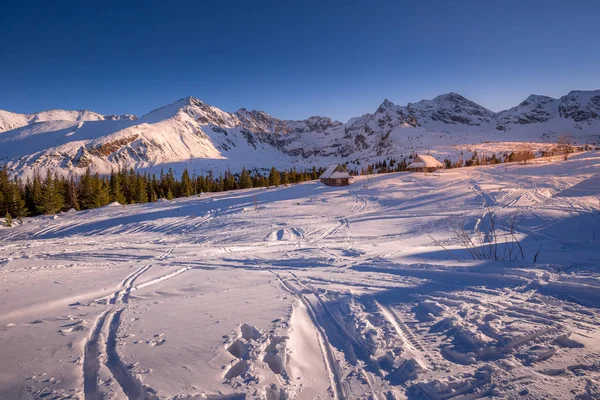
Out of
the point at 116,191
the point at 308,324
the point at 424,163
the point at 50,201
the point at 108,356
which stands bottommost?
the point at 308,324

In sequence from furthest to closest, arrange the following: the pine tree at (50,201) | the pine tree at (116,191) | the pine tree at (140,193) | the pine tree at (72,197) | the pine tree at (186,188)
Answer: the pine tree at (186,188) → the pine tree at (140,193) → the pine tree at (116,191) → the pine tree at (72,197) → the pine tree at (50,201)

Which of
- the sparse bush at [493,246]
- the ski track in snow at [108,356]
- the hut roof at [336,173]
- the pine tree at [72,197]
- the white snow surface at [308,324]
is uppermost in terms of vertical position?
the hut roof at [336,173]

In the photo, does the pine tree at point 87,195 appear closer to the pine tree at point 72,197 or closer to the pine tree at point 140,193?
the pine tree at point 72,197

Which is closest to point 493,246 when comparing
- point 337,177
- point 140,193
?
point 337,177

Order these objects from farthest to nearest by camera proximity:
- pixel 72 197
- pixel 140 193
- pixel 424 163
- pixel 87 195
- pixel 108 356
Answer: pixel 424 163, pixel 140 193, pixel 87 195, pixel 72 197, pixel 108 356

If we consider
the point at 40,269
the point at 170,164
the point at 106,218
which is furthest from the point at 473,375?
the point at 170,164

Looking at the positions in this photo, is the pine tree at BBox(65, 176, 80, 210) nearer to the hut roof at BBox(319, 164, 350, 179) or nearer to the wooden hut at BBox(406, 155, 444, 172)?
the hut roof at BBox(319, 164, 350, 179)

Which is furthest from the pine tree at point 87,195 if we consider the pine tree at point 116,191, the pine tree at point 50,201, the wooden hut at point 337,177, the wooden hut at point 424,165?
the wooden hut at point 424,165

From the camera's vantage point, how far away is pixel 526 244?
30.0 ft

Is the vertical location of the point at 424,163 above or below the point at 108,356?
above

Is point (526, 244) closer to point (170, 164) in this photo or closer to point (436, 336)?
point (436, 336)

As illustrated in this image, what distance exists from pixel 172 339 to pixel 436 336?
3747mm

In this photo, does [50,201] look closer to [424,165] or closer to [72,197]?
[72,197]

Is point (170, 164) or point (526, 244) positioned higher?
point (170, 164)
